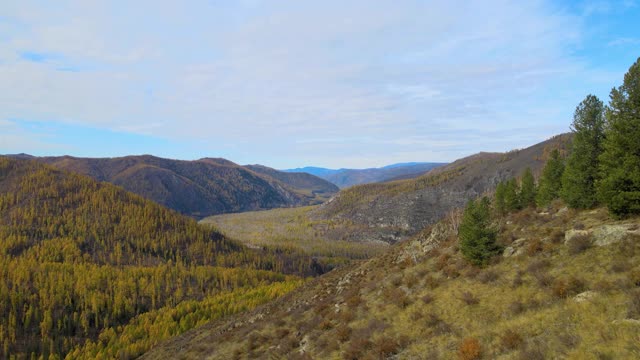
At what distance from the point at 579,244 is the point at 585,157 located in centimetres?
1346

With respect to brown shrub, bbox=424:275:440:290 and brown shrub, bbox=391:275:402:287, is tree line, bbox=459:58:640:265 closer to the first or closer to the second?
brown shrub, bbox=424:275:440:290

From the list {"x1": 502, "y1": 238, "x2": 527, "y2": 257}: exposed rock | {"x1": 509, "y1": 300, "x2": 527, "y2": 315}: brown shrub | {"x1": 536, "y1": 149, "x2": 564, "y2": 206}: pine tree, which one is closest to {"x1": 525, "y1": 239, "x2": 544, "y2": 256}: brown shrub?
{"x1": 502, "y1": 238, "x2": 527, "y2": 257}: exposed rock

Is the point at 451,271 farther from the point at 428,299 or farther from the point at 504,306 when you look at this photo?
the point at 504,306

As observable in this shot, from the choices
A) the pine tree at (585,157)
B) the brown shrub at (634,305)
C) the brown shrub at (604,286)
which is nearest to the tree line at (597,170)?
the pine tree at (585,157)

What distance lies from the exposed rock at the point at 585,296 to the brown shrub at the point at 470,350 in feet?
19.8

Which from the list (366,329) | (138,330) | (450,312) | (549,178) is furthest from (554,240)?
(138,330)

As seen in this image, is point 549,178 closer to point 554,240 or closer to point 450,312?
point 554,240

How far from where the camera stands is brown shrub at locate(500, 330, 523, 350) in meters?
18.1

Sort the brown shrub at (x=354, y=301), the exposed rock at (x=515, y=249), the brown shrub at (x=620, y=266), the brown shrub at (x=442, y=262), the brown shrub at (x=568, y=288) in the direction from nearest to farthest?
the brown shrub at (x=620, y=266), the brown shrub at (x=568, y=288), the exposed rock at (x=515, y=249), the brown shrub at (x=442, y=262), the brown shrub at (x=354, y=301)

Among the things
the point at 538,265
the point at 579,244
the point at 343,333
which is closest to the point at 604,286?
the point at 538,265

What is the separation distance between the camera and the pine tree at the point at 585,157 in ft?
110

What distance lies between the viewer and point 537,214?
1583 inches

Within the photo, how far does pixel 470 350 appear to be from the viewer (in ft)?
61.5

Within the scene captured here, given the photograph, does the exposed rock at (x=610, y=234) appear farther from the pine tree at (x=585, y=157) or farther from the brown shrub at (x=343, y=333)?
the brown shrub at (x=343, y=333)
